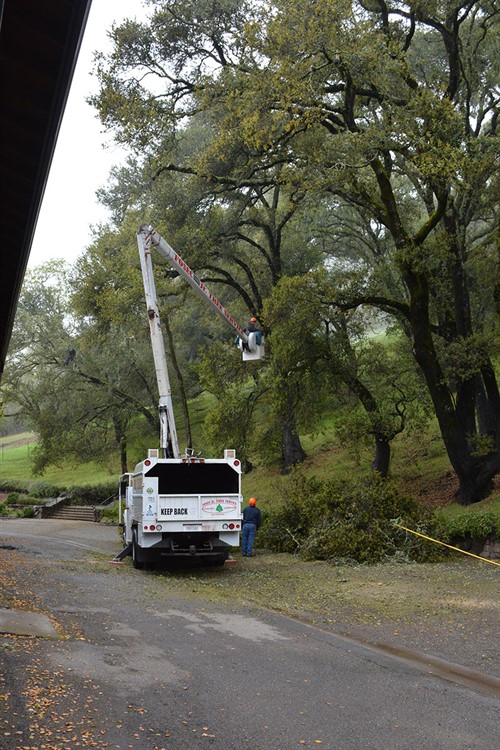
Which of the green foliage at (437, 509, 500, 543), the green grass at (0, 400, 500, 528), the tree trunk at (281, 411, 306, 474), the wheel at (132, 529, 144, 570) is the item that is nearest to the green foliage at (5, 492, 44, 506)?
the green grass at (0, 400, 500, 528)

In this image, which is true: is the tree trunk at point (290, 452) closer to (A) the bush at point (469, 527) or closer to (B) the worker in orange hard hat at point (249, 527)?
(B) the worker in orange hard hat at point (249, 527)

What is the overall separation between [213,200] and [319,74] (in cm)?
1001

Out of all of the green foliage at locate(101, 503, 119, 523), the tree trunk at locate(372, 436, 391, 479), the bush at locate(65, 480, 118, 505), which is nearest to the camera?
the tree trunk at locate(372, 436, 391, 479)

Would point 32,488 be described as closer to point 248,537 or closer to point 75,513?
point 75,513

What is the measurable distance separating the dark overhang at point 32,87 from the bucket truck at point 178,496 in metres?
9.43

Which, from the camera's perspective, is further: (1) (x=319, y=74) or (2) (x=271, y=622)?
(1) (x=319, y=74)

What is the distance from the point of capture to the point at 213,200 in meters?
27.2

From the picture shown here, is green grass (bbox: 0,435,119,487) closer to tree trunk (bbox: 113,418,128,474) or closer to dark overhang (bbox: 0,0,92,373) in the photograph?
tree trunk (bbox: 113,418,128,474)

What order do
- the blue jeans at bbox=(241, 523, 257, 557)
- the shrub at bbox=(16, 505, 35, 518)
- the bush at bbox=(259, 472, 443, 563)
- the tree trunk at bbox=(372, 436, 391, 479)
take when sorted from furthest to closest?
the shrub at bbox=(16, 505, 35, 518) → the tree trunk at bbox=(372, 436, 391, 479) → the blue jeans at bbox=(241, 523, 257, 557) → the bush at bbox=(259, 472, 443, 563)

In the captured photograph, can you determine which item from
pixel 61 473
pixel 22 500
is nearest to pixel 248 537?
pixel 22 500

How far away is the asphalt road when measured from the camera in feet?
19.2

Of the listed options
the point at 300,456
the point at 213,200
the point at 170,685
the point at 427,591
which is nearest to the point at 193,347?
the point at 300,456

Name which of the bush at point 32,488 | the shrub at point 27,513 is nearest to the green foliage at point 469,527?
the shrub at point 27,513

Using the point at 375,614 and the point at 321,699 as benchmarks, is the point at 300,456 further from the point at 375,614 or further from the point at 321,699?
the point at 321,699
